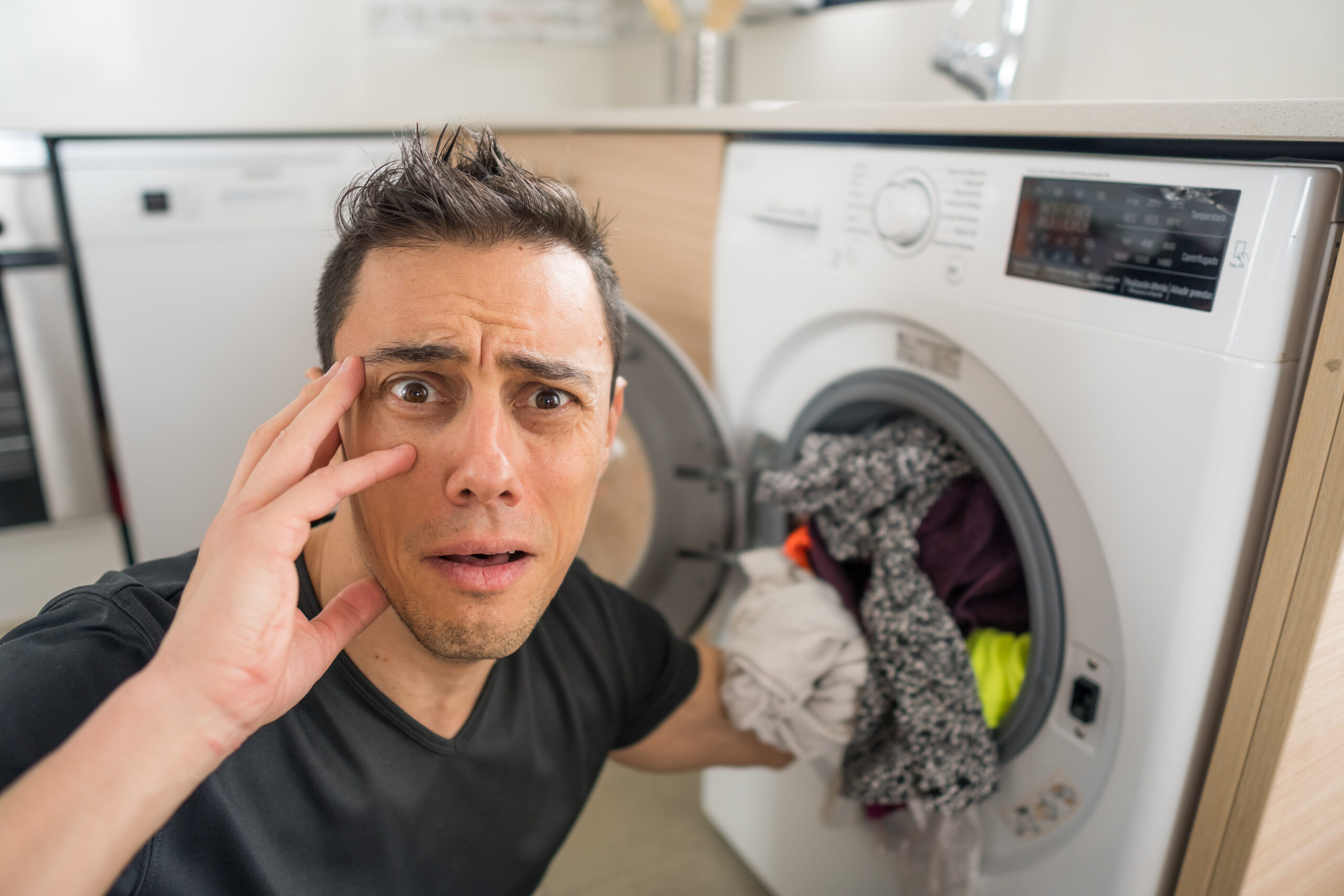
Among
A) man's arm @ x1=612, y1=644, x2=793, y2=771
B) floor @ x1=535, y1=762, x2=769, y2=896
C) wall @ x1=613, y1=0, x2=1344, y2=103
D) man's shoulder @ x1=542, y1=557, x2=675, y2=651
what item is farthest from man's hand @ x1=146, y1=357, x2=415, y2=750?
wall @ x1=613, y1=0, x2=1344, y2=103

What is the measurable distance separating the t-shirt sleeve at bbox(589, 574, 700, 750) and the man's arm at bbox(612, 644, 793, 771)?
0.06ft

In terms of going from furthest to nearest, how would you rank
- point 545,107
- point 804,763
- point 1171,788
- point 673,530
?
1. point 545,107
2. point 673,530
3. point 804,763
4. point 1171,788

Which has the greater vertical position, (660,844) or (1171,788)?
(1171,788)

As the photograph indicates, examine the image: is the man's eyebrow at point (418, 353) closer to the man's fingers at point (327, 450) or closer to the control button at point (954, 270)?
the man's fingers at point (327, 450)

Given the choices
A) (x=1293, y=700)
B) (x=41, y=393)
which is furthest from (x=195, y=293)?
(x=1293, y=700)

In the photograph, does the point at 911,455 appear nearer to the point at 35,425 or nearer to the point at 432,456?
the point at 432,456

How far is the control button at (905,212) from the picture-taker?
34.4 inches

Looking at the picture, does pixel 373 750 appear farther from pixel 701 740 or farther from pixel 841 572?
pixel 841 572

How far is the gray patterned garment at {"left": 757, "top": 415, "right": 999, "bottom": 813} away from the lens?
896 millimetres

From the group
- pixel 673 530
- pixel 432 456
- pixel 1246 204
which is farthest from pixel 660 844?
pixel 1246 204

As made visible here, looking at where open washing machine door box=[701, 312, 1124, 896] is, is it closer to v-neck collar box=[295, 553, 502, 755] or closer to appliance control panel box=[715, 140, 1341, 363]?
appliance control panel box=[715, 140, 1341, 363]

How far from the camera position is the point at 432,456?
635mm

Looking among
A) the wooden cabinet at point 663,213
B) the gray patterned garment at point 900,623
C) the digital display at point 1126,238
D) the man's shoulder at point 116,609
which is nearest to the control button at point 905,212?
the digital display at point 1126,238

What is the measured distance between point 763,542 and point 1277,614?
24.1 inches
